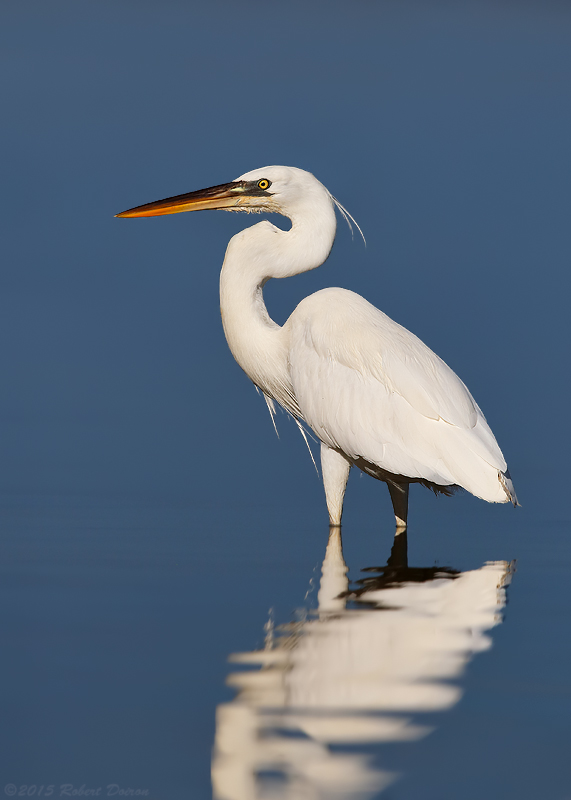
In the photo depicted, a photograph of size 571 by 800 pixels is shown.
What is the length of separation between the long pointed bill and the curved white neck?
0.37 m

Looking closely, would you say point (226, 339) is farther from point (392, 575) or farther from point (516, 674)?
point (516, 674)

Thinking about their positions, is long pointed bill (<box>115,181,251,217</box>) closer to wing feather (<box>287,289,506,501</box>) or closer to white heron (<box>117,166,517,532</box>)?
white heron (<box>117,166,517,532</box>)

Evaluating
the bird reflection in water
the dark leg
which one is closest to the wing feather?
the dark leg

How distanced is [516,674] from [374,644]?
0.60 meters

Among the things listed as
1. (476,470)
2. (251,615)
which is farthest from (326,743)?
(476,470)

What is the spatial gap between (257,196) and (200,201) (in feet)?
1.61

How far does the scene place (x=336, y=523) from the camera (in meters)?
7.29

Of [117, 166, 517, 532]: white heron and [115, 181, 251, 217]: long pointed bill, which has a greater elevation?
[115, 181, 251, 217]: long pointed bill

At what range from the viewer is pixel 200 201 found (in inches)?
293

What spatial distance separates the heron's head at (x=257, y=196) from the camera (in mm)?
7273

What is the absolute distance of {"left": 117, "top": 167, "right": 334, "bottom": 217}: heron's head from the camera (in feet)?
23.9

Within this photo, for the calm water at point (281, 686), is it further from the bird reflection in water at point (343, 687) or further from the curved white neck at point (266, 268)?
the curved white neck at point (266, 268)

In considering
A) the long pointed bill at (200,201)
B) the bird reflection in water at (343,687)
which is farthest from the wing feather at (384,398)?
the bird reflection in water at (343,687)

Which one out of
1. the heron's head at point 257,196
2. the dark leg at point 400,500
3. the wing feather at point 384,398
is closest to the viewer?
the wing feather at point 384,398
